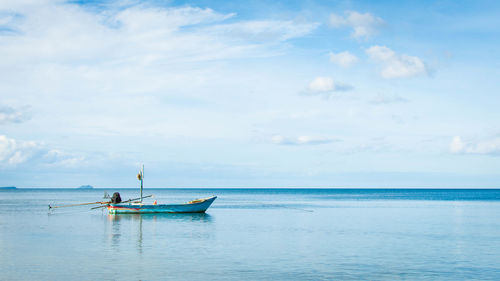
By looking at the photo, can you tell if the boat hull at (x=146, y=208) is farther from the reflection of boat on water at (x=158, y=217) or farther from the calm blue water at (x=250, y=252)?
the calm blue water at (x=250, y=252)

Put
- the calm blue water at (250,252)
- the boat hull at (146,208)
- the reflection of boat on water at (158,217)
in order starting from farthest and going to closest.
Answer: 1. the boat hull at (146,208)
2. the reflection of boat on water at (158,217)
3. the calm blue water at (250,252)

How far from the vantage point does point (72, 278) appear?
23.8 metres

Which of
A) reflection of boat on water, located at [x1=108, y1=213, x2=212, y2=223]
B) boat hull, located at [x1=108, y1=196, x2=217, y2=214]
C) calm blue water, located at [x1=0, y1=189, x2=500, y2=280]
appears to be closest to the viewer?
calm blue water, located at [x1=0, y1=189, x2=500, y2=280]

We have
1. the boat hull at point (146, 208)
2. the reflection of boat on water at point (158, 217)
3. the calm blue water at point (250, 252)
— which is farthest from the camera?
the boat hull at point (146, 208)

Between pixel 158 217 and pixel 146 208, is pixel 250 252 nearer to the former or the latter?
pixel 158 217

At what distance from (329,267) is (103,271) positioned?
36.8ft

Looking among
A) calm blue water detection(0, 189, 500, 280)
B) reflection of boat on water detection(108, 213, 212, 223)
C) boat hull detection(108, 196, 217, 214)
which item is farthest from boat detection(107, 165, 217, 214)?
calm blue water detection(0, 189, 500, 280)

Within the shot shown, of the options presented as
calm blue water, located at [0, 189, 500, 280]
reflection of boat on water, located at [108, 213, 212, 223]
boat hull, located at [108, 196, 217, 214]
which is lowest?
calm blue water, located at [0, 189, 500, 280]

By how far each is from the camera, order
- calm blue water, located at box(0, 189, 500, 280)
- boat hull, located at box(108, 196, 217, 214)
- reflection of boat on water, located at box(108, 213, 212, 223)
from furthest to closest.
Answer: boat hull, located at box(108, 196, 217, 214) → reflection of boat on water, located at box(108, 213, 212, 223) → calm blue water, located at box(0, 189, 500, 280)

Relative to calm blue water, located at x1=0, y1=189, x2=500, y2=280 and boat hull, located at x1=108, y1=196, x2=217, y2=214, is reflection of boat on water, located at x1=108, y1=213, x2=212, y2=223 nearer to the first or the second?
boat hull, located at x1=108, y1=196, x2=217, y2=214

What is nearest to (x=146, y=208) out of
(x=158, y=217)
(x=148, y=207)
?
(x=148, y=207)

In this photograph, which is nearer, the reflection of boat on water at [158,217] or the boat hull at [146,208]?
the reflection of boat on water at [158,217]

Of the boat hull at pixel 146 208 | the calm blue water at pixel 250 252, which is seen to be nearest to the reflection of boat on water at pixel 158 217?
the boat hull at pixel 146 208

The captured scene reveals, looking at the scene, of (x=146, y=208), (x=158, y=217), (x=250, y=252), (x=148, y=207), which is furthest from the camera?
(x=146, y=208)
